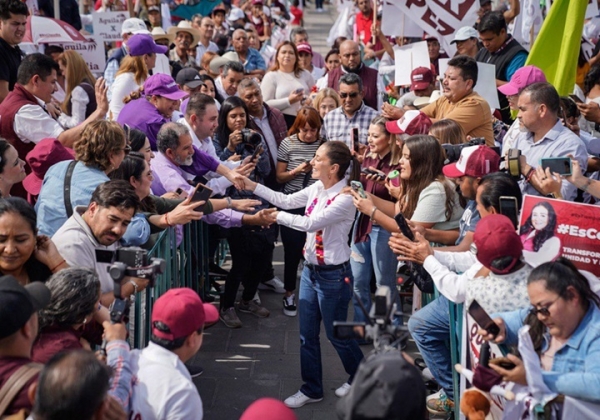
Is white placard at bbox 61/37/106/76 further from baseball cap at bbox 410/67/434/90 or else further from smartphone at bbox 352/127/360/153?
smartphone at bbox 352/127/360/153

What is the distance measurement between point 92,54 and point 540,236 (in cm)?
769

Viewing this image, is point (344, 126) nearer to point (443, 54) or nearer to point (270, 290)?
point (270, 290)

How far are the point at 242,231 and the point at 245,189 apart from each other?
1.75 ft

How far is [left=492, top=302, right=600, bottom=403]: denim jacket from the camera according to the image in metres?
3.55

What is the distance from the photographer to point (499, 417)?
4.07 m

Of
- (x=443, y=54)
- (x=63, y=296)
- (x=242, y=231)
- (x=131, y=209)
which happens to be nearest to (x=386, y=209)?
(x=242, y=231)

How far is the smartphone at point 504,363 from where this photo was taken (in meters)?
3.72

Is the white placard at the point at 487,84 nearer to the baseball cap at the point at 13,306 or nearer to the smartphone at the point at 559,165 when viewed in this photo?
the smartphone at the point at 559,165

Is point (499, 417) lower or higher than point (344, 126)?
lower

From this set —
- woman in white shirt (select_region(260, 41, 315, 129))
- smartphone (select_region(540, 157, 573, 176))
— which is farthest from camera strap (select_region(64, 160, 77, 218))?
woman in white shirt (select_region(260, 41, 315, 129))

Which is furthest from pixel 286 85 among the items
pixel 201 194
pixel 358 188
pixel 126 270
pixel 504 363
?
pixel 504 363

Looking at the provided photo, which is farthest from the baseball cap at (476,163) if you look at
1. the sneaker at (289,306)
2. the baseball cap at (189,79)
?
the baseball cap at (189,79)

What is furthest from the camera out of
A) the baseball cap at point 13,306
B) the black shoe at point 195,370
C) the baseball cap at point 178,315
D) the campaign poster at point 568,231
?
the black shoe at point 195,370

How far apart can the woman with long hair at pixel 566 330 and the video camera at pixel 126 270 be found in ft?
5.87
